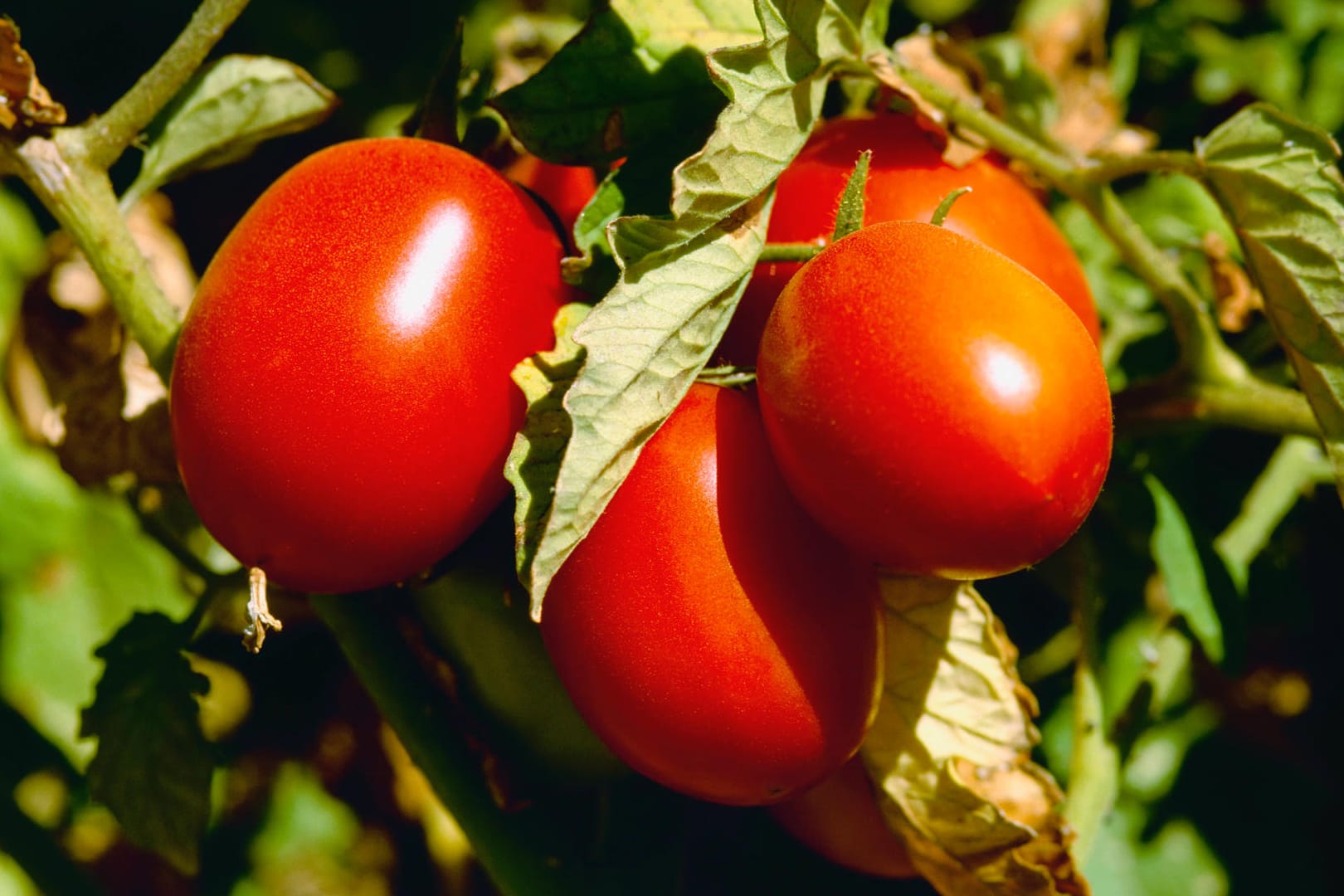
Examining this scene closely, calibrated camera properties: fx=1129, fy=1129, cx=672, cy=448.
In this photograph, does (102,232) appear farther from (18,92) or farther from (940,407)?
(940,407)

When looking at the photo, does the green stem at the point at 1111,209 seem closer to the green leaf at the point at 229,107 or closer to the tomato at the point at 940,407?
the tomato at the point at 940,407

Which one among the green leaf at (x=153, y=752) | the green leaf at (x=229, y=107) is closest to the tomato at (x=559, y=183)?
the green leaf at (x=229, y=107)

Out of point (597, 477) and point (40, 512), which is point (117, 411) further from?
point (597, 477)

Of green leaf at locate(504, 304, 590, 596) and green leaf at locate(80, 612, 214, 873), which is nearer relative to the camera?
green leaf at locate(504, 304, 590, 596)

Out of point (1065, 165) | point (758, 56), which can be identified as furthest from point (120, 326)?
point (1065, 165)

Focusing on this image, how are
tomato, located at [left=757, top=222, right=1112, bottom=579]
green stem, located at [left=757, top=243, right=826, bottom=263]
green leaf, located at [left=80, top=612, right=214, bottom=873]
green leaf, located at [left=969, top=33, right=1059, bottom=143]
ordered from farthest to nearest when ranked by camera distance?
green leaf, located at [left=969, top=33, right=1059, bottom=143], green leaf, located at [left=80, top=612, right=214, bottom=873], green stem, located at [left=757, top=243, right=826, bottom=263], tomato, located at [left=757, top=222, right=1112, bottom=579]

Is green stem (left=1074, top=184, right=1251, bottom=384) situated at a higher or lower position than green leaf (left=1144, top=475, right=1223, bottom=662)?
higher

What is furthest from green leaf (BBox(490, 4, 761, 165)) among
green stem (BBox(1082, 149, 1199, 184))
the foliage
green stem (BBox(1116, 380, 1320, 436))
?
green stem (BBox(1116, 380, 1320, 436))

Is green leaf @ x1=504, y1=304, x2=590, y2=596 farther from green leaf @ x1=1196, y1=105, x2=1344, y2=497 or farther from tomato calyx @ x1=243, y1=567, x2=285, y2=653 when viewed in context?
green leaf @ x1=1196, y1=105, x2=1344, y2=497
